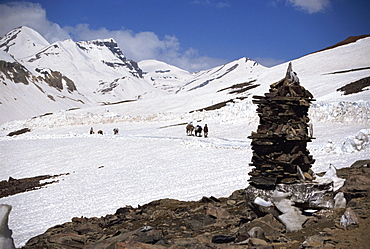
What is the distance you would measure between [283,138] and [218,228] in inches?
123

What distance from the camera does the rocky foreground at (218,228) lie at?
6715mm

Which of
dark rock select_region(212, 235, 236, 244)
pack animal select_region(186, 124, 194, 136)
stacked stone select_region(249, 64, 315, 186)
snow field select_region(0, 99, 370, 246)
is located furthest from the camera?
pack animal select_region(186, 124, 194, 136)

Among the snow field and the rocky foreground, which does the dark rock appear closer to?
the rocky foreground

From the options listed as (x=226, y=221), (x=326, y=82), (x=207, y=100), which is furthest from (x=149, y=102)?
(x=226, y=221)

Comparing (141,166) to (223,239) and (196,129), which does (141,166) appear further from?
(223,239)

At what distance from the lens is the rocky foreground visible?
6.71 metres

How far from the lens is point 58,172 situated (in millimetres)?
27250

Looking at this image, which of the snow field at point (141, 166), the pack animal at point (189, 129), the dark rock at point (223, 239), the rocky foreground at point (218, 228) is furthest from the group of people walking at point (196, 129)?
the dark rock at point (223, 239)

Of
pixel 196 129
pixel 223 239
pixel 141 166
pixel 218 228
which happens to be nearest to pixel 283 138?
pixel 218 228

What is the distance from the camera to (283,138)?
966 cm

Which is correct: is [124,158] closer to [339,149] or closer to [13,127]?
[339,149]

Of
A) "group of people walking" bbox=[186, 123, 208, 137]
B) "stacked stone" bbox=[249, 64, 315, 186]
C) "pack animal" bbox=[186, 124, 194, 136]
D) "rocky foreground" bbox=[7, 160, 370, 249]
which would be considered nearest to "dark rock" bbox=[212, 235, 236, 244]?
"rocky foreground" bbox=[7, 160, 370, 249]

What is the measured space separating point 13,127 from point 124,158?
6306 cm

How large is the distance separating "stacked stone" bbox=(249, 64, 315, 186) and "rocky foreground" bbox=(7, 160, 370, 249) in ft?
3.48
